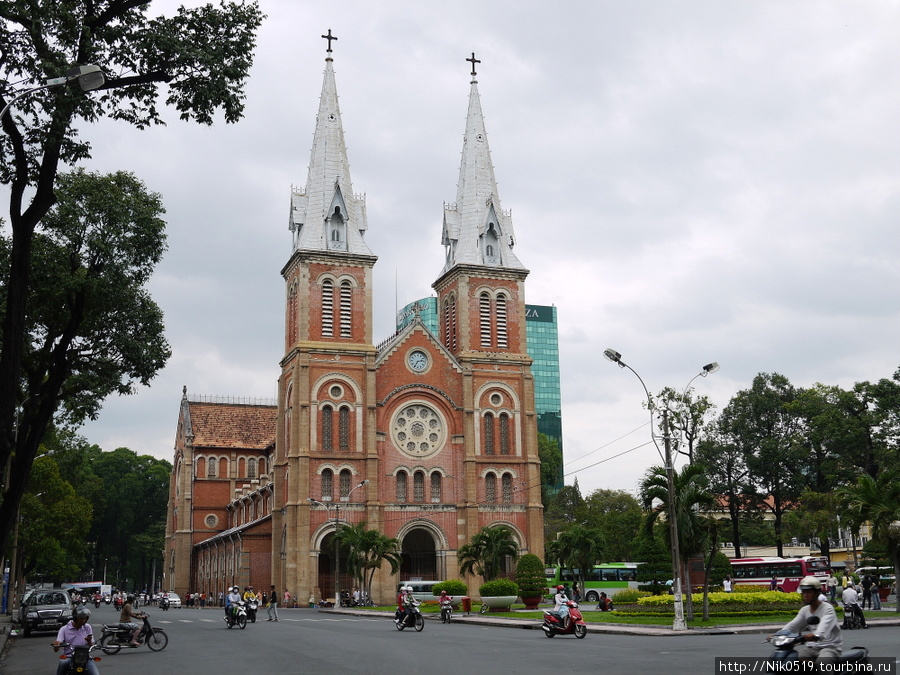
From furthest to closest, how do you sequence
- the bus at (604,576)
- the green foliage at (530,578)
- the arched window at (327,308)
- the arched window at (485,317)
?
the arched window at (485,317) → the bus at (604,576) → the arched window at (327,308) → the green foliage at (530,578)

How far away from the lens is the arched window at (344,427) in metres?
61.5

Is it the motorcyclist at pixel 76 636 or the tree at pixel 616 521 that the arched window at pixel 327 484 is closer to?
the tree at pixel 616 521

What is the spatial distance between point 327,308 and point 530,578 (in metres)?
26.6

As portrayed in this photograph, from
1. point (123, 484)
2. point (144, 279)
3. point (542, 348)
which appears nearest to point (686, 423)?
point (144, 279)

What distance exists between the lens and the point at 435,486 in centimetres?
6325

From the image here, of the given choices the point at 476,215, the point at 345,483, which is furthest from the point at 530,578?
the point at 476,215

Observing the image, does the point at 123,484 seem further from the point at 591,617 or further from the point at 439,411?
the point at 591,617

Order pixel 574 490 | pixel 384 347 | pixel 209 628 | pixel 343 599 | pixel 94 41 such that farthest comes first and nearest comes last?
pixel 574 490, pixel 384 347, pixel 343 599, pixel 209 628, pixel 94 41

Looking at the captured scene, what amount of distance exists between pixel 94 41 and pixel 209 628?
81.4 ft

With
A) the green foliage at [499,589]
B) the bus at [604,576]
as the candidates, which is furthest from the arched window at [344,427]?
the green foliage at [499,589]

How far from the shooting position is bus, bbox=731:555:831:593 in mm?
55844

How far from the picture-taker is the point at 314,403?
61250 mm

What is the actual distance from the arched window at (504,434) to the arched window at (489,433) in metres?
0.66

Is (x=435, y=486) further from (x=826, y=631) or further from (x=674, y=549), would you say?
(x=826, y=631)
